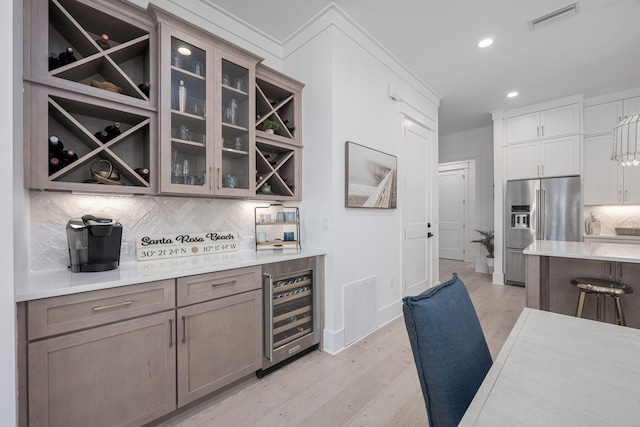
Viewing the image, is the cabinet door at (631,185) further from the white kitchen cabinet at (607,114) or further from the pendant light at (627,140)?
the pendant light at (627,140)

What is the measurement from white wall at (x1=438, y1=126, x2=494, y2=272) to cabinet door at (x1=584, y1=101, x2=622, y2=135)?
1.56 metres

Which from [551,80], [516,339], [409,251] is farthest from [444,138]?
[516,339]

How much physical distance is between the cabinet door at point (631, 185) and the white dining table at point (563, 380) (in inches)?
178

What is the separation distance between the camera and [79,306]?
4.33 ft

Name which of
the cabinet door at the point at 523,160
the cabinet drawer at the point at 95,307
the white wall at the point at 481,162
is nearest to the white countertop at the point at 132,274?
the cabinet drawer at the point at 95,307

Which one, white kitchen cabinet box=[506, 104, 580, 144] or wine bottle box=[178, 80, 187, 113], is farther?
white kitchen cabinet box=[506, 104, 580, 144]

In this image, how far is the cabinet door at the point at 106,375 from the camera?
1.23 metres

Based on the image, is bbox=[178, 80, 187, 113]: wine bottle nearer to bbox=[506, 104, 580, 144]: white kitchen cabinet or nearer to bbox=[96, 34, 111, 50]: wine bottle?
bbox=[96, 34, 111, 50]: wine bottle

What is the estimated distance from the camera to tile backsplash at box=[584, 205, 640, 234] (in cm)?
417

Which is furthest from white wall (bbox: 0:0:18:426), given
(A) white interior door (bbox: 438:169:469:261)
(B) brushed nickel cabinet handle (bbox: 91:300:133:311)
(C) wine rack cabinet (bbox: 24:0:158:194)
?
(A) white interior door (bbox: 438:169:469:261)

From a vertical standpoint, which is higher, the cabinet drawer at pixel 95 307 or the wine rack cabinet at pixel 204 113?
the wine rack cabinet at pixel 204 113

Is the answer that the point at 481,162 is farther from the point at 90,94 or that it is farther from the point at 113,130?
the point at 90,94

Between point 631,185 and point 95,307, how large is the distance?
6.38 meters

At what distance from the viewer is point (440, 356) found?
0.77 m
